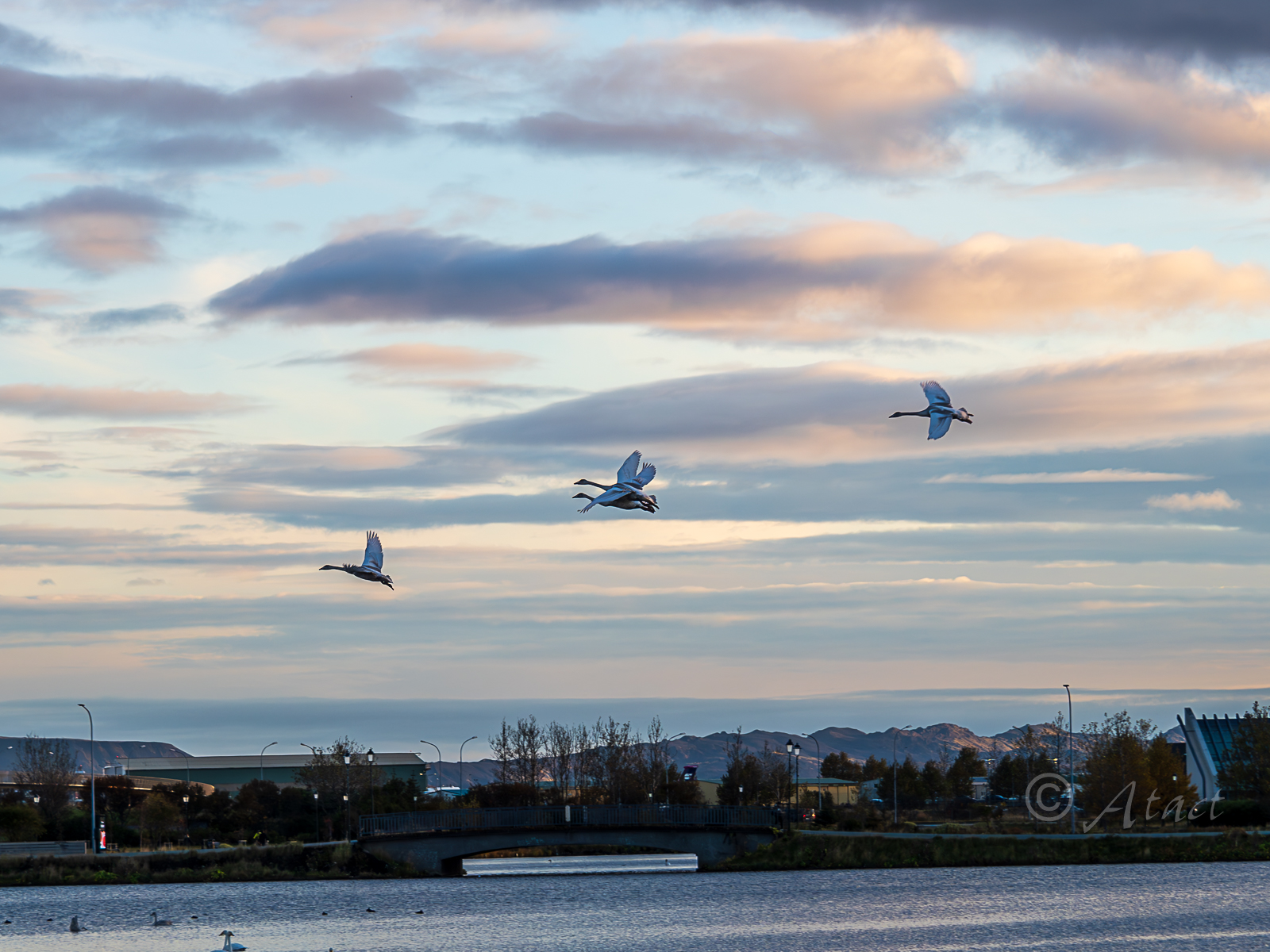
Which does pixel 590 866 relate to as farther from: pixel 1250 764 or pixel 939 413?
pixel 939 413

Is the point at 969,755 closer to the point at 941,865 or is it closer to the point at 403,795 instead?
the point at 403,795

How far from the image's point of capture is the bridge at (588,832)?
10831 centimetres

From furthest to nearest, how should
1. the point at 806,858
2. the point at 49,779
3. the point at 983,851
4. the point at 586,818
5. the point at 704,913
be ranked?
1. the point at 49,779
2. the point at 806,858
3. the point at 586,818
4. the point at 983,851
5. the point at 704,913

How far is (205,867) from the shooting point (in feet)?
382

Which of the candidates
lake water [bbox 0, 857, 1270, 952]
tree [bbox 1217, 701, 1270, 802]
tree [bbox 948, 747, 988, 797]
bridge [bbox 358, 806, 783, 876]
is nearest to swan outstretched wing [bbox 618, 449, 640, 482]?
lake water [bbox 0, 857, 1270, 952]

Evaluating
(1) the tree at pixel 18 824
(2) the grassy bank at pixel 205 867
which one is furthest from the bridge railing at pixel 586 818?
(1) the tree at pixel 18 824

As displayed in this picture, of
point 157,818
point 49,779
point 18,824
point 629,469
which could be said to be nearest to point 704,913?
point 629,469

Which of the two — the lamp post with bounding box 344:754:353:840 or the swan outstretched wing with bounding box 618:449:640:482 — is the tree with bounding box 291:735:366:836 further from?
the swan outstretched wing with bounding box 618:449:640:482

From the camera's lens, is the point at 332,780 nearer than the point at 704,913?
No

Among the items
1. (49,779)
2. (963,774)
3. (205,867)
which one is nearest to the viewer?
(205,867)

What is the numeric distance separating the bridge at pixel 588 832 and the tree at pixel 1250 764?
1828 inches

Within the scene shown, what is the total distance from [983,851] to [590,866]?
43.7 m

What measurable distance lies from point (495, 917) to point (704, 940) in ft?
63.9

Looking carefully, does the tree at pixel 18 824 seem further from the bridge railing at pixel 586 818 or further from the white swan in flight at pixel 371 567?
the white swan in flight at pixel 371 567
